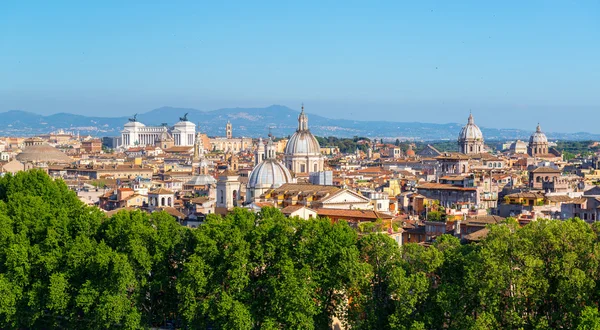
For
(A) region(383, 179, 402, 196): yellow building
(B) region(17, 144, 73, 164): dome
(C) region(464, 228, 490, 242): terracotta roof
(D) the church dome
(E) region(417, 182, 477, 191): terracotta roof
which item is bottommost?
(B) region(17, 144, 73, 164): dome

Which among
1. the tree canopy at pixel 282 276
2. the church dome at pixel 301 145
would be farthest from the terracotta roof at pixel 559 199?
the church dome at pixel 301 145

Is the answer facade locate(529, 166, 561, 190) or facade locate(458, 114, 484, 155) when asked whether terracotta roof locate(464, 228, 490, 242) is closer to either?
facade locate(529, 166, 561, 190)

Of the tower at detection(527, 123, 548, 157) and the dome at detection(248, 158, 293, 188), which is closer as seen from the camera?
the dome at detection(248, 158, 293, 188)

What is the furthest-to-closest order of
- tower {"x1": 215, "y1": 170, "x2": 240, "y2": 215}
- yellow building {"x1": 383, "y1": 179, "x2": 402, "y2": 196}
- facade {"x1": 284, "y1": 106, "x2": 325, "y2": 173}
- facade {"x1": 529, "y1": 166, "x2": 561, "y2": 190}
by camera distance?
facade {"x1": 284, "y1": 106, "x2": 325, "y2": 173} → facade {"x1": 529, "y1": 166, "x2": 561, "y2": 190} → yellow building {"x1": 383, "y1": 179, "x2": 402, "y2": 196} → tower {"x1": 215, "y1": 170, "x2": 240, "y2": 215}

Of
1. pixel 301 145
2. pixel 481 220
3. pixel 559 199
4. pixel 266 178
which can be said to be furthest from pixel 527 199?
pixel 301 145

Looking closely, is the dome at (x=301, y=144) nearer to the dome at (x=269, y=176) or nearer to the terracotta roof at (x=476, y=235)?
the dome at (x=269, y=176)

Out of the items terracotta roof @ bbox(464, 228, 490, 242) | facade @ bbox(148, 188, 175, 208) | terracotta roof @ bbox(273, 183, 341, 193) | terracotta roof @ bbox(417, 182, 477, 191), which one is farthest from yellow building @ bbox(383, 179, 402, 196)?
terracotta roof @ bbox(464, 228, 490, 242)

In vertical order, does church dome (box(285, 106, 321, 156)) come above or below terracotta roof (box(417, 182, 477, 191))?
above
